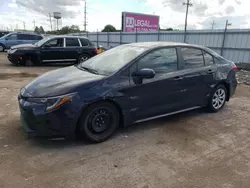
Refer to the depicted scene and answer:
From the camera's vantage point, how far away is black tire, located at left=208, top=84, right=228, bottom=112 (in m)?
4.96

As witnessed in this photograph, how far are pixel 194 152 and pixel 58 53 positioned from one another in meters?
9.64

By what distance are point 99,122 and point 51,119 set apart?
732 millimetres

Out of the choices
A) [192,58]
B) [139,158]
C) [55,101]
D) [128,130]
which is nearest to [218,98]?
[192,58]

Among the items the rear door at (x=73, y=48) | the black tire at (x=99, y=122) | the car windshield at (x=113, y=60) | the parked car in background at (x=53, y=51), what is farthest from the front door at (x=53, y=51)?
the black tire at (x=99, y=122)

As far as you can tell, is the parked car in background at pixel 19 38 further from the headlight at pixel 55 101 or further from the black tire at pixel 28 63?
the headlight at pixel 55 101

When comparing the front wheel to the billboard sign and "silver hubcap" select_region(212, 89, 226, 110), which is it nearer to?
"silver hubcap" select_region(212, 89, 226, 110)

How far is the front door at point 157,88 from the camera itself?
3.71 m

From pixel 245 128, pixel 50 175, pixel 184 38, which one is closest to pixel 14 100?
pixel 50 175

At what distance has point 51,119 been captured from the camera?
3096mm

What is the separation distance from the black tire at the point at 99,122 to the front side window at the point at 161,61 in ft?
2.99

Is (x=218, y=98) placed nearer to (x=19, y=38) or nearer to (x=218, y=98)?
(x=218, y=98)

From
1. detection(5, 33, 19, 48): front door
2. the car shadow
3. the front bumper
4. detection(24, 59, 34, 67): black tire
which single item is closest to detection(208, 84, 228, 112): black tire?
the car shadow

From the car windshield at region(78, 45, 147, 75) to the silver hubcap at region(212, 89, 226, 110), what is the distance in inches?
85.3

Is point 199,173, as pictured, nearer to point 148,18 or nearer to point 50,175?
point 50,175
